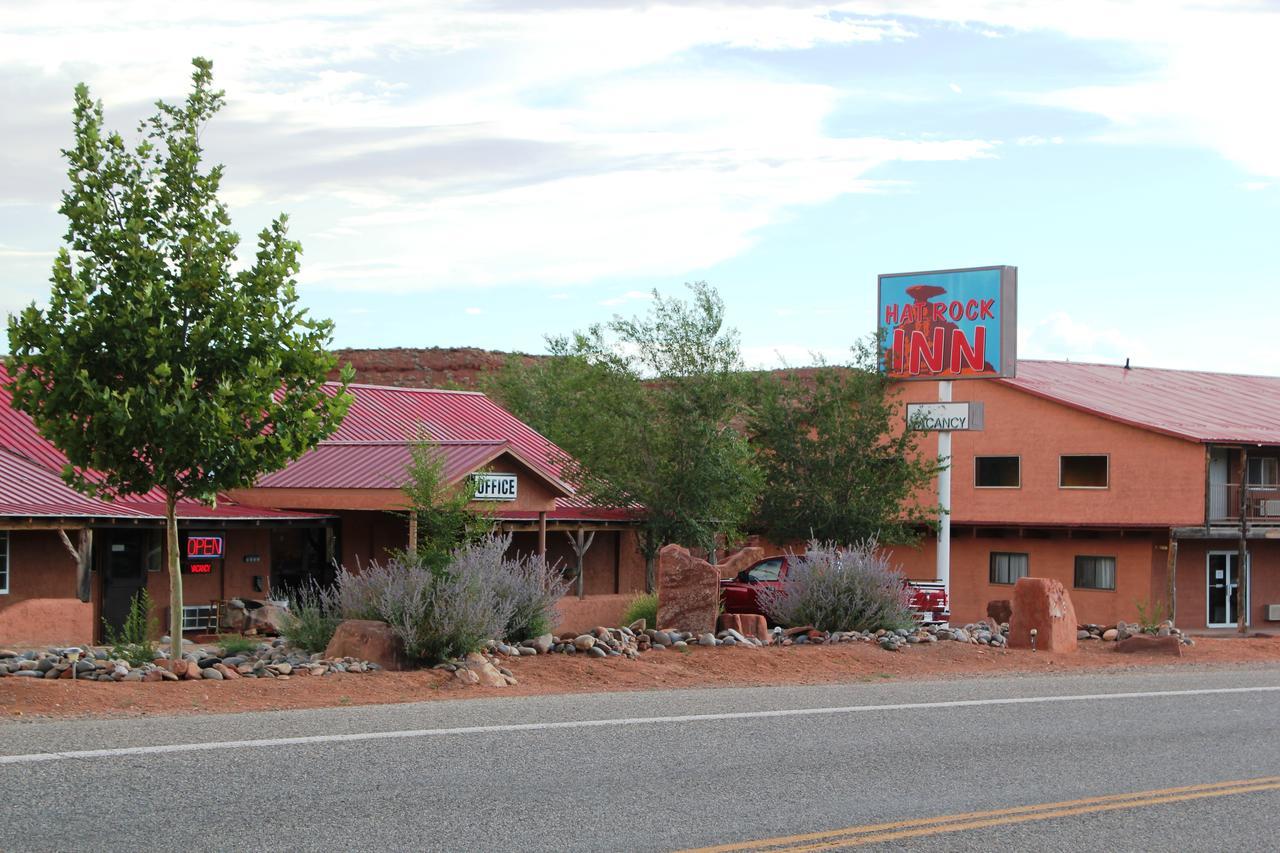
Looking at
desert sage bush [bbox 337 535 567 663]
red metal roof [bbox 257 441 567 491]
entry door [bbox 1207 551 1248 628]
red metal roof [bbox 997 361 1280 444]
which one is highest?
red metal roof [bbox 997 361 1280 444]

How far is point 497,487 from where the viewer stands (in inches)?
1059

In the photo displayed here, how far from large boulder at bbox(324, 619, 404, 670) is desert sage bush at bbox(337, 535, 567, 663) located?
4.2 inches

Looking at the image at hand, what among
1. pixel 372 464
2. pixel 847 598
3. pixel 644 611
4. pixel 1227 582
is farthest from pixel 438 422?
pixel 1227 582

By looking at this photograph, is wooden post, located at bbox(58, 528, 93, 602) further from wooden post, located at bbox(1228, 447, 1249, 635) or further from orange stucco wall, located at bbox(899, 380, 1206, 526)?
wooden post, located at bbox(1228, 447, 1249, 635)

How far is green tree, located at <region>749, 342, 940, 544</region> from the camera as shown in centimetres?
3269

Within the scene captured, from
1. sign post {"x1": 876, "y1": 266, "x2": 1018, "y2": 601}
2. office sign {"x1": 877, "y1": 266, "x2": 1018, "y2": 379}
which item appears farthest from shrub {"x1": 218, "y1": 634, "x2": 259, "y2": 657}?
office sign {"x1": 877, "y1": 266, "x2": 1018, "y2": 379}

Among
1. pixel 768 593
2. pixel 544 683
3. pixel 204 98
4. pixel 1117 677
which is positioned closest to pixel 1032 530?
pixel 768 593

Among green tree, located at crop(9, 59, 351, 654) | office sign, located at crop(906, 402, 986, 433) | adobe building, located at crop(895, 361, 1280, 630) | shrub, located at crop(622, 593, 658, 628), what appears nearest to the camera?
green tree, located at crop(9, 59, 351, 654)

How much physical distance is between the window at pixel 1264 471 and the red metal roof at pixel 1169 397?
85cm

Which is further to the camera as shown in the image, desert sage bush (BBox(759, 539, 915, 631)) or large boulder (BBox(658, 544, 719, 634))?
desert sage bush (BBox(759, 539, 915, 631))

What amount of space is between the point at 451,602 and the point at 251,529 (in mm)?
13874

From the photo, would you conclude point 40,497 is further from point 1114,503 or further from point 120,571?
point 1114,503

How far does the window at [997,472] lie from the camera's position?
3984 cm

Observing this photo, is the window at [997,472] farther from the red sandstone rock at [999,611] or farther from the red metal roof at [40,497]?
the red metal roof at [40,497]
